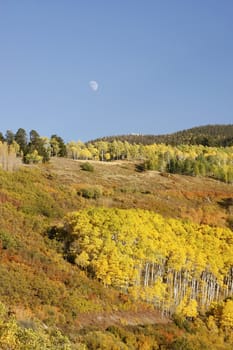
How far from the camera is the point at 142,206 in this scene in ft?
266

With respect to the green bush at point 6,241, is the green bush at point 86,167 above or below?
above

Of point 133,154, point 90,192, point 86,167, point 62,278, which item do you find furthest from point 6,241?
point 133,154

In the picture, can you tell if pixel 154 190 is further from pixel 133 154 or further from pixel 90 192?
pixel 133 154

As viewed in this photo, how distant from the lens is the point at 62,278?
4025 cm

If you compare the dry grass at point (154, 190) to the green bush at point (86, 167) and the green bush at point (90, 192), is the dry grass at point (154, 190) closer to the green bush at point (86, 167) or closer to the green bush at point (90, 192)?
the green bush at point (90, 192)

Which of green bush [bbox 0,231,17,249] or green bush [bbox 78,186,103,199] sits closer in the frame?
green bush [bbox 0,231,17,249]

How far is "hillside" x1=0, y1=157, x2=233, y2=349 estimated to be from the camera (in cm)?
3017

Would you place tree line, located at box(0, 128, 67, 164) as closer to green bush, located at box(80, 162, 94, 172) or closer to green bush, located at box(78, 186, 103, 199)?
green bush, located at box(80, 162, 94, 172)

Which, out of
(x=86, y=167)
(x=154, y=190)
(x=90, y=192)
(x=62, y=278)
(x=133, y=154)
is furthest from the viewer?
(x=133, y=154)

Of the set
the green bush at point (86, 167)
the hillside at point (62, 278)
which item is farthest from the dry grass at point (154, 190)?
the green bush at point (86, 167)

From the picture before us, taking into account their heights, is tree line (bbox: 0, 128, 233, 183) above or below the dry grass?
above

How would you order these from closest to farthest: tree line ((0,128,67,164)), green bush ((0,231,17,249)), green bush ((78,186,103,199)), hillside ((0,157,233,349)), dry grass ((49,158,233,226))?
hillside ((0,157,233,349)) < green bush ((0,231,17,249)) < dry grass ((49,158,233,226)) < green bush ((78,186,103,199)) < tree line ((0,128,67,164))

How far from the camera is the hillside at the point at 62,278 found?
30.2m

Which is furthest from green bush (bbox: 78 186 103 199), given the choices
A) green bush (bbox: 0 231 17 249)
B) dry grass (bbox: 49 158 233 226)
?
green bush (bbox: 0 231 17 249)
